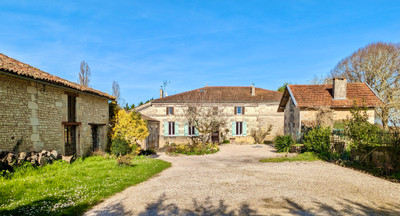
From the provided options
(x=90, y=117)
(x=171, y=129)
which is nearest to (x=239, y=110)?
(x=171, y=129)

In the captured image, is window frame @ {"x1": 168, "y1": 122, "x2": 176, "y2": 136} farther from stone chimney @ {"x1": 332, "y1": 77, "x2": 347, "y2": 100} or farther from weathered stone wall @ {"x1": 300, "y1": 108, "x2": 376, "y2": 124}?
stone chimney @ {"x1": 332, "y1": 77, "x2": 347, "y2": 100}

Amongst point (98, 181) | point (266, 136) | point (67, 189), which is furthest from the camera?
point (266, 136)

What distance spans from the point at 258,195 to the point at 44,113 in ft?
30.9

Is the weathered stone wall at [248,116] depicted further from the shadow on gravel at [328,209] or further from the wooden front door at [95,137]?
the shadow on gravel at [328,209]

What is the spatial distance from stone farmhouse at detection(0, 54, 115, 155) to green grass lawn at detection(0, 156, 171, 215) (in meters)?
1.40

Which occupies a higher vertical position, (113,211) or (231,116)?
(231,116)

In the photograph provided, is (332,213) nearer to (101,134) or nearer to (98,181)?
(98,181)

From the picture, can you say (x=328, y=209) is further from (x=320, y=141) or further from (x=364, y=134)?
(x=320, y=141)

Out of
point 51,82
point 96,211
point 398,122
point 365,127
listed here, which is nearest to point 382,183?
point 398,122

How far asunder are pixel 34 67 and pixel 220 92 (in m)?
21.1

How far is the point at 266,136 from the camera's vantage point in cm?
2775

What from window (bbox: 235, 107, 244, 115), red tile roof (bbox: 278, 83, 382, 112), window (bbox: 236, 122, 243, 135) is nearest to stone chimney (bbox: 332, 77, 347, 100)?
red tile roof (bbox: 278, 83, 382, 112)

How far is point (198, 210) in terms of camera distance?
5168 mm

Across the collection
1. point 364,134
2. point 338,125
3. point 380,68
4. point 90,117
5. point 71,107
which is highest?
point 380,68
